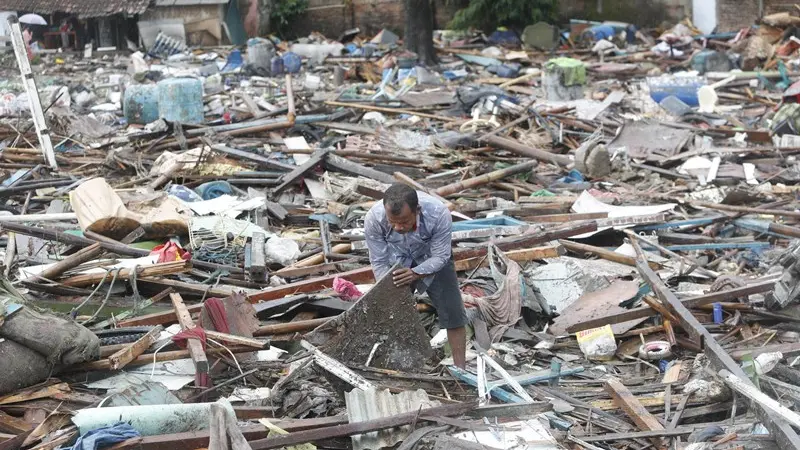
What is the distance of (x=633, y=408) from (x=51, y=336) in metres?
3.87

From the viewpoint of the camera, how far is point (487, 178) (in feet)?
40.0

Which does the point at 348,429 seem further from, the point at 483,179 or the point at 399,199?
the point at 483,179

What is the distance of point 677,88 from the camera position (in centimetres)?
1784

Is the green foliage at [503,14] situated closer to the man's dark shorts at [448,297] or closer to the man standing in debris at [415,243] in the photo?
the man's dark shorts at [448,297]

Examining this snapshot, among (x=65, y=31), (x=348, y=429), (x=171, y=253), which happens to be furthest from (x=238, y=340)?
(x=65, y=31)

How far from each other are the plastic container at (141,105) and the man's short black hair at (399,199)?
10963 mm

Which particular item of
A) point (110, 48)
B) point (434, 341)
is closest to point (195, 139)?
point (434, 341)

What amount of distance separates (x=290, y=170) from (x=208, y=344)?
6.02m

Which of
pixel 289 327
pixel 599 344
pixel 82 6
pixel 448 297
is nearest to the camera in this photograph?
pixel 448 297

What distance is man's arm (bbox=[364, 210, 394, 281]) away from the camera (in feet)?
21.5

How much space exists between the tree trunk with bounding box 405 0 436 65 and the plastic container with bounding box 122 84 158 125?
781cm

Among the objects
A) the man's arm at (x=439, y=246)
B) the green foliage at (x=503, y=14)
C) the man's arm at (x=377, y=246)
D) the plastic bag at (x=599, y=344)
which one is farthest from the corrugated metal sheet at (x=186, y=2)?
the man's arm at (x=439, y=246)

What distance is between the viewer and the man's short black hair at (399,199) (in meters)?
6.13

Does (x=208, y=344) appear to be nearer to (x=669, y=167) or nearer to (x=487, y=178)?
(x=487, y=178)
